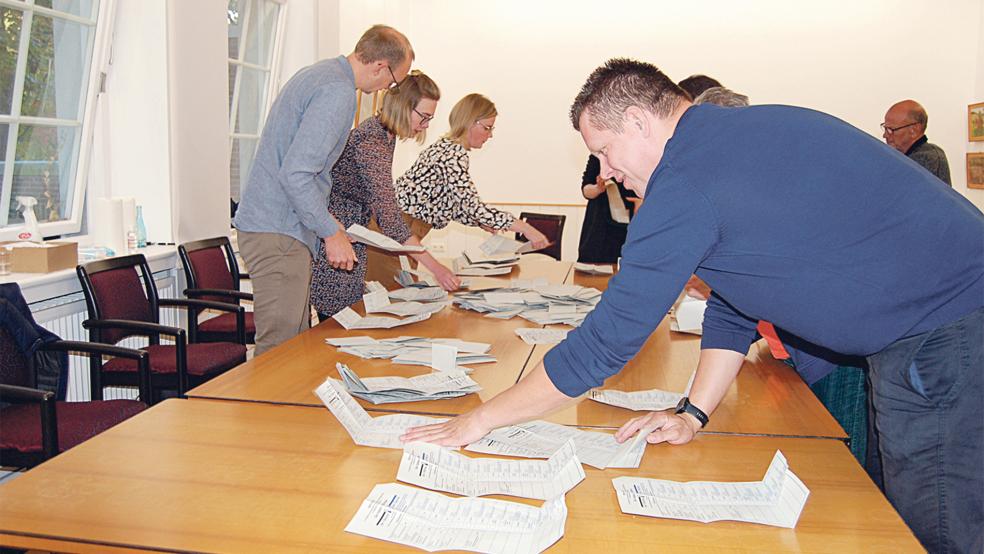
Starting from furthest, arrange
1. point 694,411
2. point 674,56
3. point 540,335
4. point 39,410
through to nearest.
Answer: point 674,56 < point 540,335 < point 39,410 < point 694,411

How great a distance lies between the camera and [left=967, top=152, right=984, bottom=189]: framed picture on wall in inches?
270

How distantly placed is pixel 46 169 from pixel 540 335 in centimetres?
257

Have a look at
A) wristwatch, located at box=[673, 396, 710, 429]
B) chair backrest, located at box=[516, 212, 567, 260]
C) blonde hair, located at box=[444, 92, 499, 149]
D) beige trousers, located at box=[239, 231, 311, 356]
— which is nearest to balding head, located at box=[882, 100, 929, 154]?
chair backrest, located at box=[516, 212, 567, 260]

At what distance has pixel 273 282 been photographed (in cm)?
324

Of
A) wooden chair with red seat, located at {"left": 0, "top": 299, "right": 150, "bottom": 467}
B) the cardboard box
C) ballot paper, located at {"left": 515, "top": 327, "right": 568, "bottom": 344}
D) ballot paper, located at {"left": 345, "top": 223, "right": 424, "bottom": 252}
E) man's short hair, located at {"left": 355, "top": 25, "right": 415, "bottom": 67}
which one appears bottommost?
wooden chair with red seat, located at {"left": 0, "top": 299, "right": 150, "bottom": 467}

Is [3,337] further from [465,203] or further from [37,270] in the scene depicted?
[465,203]

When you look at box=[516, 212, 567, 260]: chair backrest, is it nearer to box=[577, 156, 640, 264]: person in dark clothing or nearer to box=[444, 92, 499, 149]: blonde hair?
box=[577, 156, 640, 264]: person in dark clothing

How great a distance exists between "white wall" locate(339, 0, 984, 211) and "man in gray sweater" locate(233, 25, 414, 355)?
361 centimetres

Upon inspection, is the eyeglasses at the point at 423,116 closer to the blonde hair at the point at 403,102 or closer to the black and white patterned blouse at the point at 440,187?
the blonde hair at the point at 403,102

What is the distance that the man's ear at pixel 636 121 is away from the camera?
1.50 m

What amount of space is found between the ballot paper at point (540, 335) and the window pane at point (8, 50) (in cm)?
244

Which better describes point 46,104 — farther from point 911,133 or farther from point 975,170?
point 975,170

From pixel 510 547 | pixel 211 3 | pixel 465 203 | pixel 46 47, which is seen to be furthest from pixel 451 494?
pixel 211 3

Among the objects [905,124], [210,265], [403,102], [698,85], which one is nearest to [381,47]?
[403,102]
